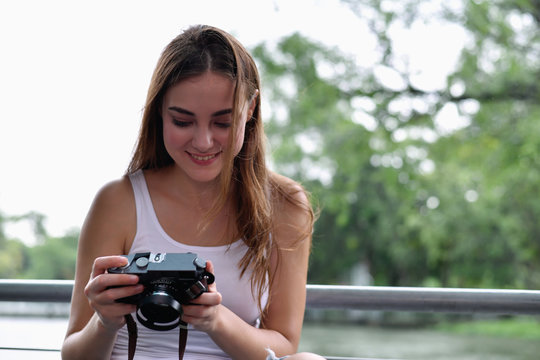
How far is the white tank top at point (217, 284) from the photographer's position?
1250 millimetres

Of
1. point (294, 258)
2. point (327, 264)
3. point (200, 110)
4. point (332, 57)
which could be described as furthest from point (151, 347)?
point (327, 264)

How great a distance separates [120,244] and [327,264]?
16565 millimetres

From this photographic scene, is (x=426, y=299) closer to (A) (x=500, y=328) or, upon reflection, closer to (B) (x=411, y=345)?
(B) (x=411, y=345)

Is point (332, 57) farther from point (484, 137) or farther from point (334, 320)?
point (334, 320)

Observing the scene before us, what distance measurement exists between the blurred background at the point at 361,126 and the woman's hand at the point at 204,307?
46 centimetres

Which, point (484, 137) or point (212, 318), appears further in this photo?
point (484, 137)

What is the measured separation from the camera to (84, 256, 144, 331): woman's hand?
100 centimetres

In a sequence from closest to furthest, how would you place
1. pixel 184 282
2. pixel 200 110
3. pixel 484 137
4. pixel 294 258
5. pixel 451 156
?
pixel 184 282
pixel 200 110
pixel 294 258
pixel 484 137
pixel 451 156

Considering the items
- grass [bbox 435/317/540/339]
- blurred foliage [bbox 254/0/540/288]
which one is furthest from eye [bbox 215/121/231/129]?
grass [bbox 435/317/540/339]

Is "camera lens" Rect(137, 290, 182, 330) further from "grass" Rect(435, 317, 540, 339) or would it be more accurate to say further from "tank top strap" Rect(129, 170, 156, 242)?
"grass" Rect(435, 317, 540, 339)

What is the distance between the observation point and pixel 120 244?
1.31 m

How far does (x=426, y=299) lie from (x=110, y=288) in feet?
2.53

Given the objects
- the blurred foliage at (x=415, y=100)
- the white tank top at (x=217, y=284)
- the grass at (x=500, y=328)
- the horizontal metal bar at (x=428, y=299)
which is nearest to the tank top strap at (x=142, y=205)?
the white tank top at (x=217, y=284)

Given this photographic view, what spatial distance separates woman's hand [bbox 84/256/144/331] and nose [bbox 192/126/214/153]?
31 centimetres
